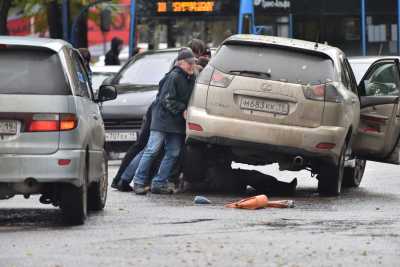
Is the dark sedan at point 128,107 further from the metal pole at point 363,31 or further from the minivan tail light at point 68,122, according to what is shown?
the minivan tail light at point 68,122

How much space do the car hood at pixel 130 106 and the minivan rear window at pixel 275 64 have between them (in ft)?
20.0

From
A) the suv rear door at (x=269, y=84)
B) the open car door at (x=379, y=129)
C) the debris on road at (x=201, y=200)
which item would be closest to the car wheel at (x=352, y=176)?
the open car door at (x=379, y=129)

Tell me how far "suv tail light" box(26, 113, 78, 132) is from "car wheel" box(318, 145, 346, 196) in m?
4.40

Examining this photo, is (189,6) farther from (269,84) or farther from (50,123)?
(50,123)

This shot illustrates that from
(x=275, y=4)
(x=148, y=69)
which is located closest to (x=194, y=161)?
(x=148, y=69)

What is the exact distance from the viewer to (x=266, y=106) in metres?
14.4

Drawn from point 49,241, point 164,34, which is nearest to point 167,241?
point 49,241

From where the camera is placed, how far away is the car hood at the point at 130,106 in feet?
68.7

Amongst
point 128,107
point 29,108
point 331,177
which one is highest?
point 29,108

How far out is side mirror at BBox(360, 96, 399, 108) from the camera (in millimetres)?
15906

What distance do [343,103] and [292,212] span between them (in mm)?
2014

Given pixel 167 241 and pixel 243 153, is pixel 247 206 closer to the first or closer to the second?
pixel 243 153

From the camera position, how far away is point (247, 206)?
1332cm

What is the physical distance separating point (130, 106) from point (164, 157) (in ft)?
18.2
